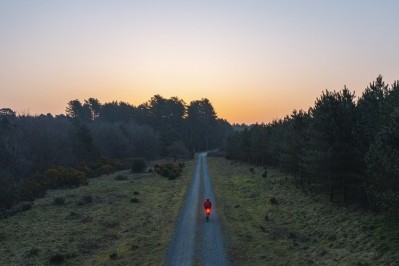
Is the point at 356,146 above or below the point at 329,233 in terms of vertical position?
above

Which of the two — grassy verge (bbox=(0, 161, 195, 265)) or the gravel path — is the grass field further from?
the gravel path

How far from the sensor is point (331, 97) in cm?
2866

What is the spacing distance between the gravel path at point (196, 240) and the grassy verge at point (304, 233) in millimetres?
797

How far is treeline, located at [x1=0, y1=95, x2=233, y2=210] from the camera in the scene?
5112 centimetres

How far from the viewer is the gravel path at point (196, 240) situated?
62.7 feet

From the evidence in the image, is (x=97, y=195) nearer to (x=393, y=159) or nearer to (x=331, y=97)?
(x=331, y=97)

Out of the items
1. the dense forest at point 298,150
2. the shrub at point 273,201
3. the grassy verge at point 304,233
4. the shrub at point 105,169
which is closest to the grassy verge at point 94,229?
the grassy verge at point 304,233

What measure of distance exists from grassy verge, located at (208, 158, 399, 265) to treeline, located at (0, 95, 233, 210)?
78.3 feet

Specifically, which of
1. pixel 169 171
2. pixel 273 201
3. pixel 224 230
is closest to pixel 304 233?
pixel 224 230

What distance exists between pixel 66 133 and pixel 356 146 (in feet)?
266

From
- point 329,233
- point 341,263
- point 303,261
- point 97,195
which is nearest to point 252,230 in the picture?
point 329,233

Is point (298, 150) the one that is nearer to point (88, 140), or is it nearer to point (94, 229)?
point (94, 229)

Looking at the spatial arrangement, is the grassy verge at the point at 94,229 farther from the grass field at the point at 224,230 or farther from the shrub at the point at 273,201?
the shrub at the point at 273,201

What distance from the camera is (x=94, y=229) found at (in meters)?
26.6
